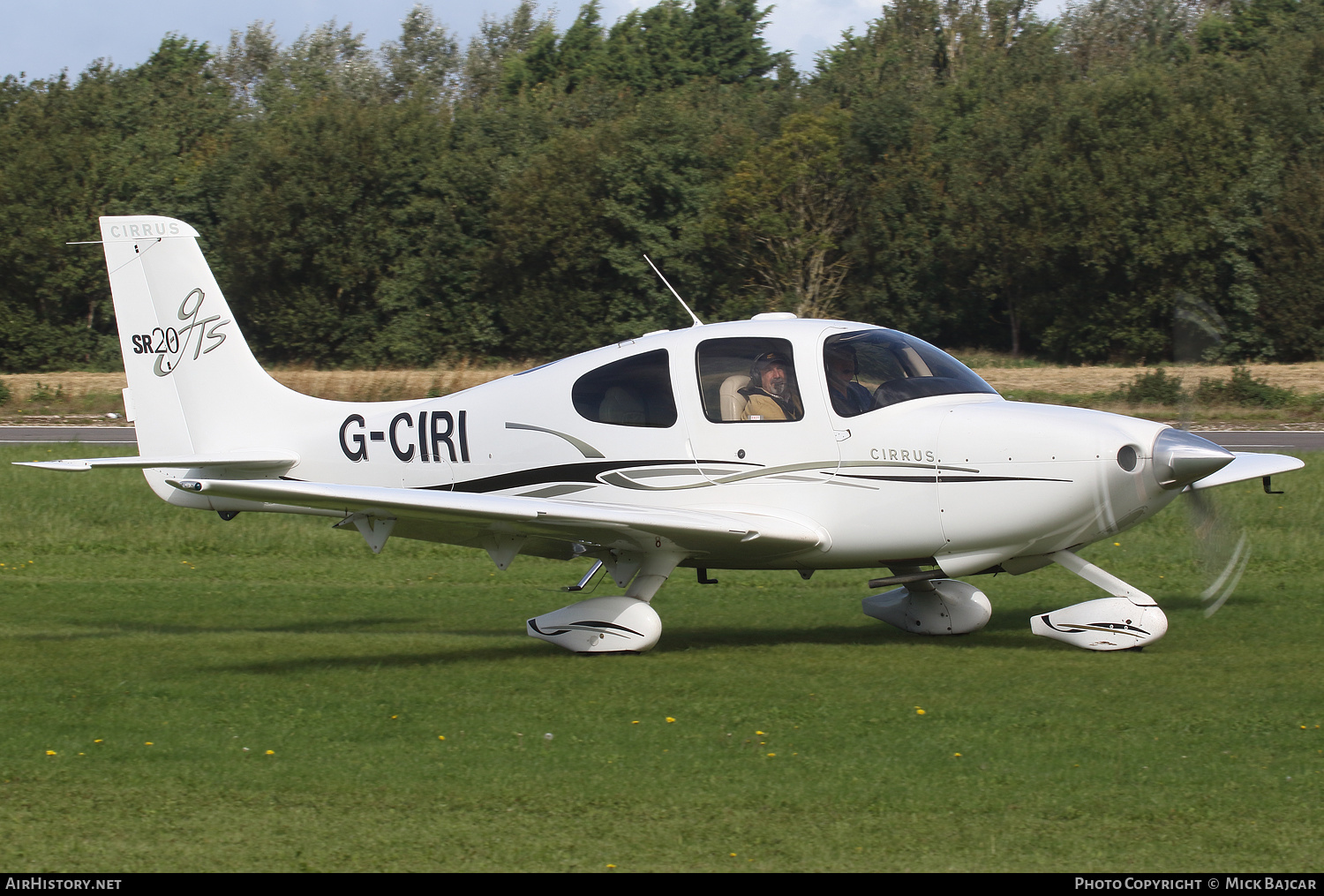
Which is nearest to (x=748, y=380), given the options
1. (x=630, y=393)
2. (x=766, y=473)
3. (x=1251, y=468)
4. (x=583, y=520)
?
(x=766, y=473)

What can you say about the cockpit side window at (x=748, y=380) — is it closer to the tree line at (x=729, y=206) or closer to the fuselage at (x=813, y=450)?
the fuselage at (x=813, y=450)

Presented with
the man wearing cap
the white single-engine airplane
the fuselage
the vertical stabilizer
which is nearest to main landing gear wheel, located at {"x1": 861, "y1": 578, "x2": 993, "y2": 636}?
the white single-engine airplane

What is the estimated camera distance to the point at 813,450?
8453mm

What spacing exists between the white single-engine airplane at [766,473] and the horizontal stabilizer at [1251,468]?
0.03 meters

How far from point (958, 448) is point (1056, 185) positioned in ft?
128

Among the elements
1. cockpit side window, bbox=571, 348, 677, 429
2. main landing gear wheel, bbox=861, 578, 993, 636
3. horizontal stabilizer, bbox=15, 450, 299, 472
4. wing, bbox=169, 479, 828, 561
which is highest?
cockpit side window, bbox=571, 348, 677, 429

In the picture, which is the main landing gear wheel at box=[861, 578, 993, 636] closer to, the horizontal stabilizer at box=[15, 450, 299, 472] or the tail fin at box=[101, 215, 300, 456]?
the horizontal stabilizer at box=[15, 450, 299, 472]

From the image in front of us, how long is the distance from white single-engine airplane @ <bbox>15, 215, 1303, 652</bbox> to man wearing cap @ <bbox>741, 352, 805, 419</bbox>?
0.5 inches

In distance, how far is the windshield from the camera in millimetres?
8445

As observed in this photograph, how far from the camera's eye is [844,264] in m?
46.8

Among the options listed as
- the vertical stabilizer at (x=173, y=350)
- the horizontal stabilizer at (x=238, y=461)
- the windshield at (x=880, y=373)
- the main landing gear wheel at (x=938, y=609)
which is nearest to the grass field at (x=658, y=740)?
the main landing gear wheel at (x=938, y=609)

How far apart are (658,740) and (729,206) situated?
4101 centimetres
